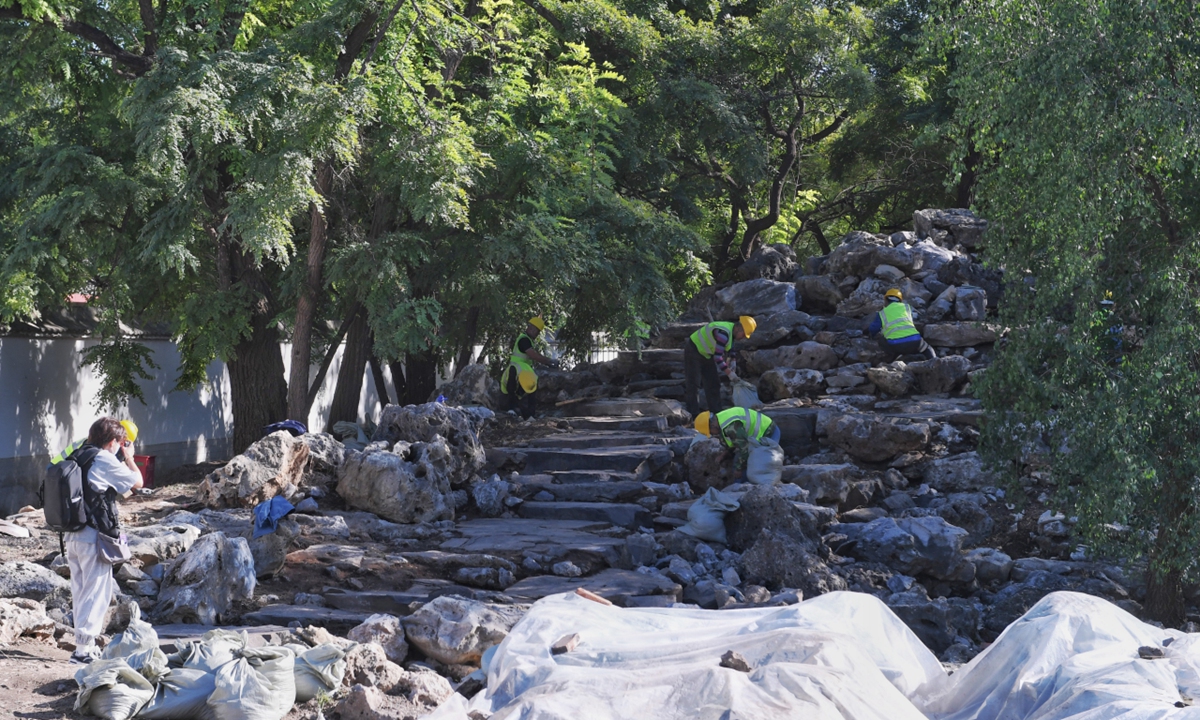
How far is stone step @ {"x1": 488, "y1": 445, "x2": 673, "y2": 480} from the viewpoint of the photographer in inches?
505

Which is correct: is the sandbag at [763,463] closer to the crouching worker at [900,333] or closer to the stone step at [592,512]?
the stone step at [592,512]

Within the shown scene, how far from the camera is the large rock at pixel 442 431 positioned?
12.3 metres

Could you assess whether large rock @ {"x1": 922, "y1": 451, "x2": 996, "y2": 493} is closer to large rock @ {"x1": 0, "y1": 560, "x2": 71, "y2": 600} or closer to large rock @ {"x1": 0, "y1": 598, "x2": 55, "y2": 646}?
large rock @ {"x1": 0, "y1": 560, "x2": 71, "y2": 600}

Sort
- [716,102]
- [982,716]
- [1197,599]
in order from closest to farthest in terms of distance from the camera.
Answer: [982,716]
[1197,599]
[716,102]

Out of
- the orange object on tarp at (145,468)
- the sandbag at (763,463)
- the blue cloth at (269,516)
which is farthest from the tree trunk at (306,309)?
the sandbag at (763,463)

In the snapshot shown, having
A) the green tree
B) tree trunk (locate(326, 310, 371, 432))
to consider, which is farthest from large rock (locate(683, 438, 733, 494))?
tree trunk (locate(326, 310, 371, 432))

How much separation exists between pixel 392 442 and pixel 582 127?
5.47 metres

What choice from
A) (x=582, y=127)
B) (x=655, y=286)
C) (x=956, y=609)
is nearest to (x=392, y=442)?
(x=655, y=286)

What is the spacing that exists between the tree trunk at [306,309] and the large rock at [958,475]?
7.80 m

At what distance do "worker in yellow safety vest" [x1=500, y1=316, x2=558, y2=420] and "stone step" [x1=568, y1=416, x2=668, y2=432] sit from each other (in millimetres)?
922

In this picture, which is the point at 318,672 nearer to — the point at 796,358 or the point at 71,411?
the point at 71,411

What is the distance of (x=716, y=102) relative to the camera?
689 inches

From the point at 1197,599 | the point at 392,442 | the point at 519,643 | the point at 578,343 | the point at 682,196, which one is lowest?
the point at 1197,599

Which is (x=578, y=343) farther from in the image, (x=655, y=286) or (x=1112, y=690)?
(x=1112, y=690)
